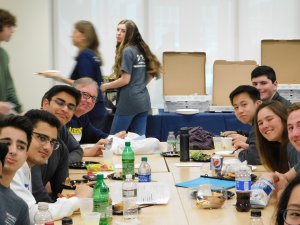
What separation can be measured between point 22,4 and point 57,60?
91cm

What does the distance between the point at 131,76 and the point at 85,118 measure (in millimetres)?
1233

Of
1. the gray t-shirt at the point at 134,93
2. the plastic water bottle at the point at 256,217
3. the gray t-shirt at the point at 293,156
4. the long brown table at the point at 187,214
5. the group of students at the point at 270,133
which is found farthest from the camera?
the gray t-shirt at the point at 134,93

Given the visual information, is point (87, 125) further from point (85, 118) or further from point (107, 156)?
point (107, 156)

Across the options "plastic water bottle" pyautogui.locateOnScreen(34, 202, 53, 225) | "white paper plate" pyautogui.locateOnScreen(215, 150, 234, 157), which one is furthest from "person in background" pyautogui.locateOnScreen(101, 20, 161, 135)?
"plastic water bottle" pyautogui.locateOnScreen(34, 202, 53, 225)

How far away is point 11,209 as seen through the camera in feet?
6.63

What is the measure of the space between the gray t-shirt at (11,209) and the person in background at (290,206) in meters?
1.04

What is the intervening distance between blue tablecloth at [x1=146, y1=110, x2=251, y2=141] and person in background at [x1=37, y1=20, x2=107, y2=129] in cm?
103

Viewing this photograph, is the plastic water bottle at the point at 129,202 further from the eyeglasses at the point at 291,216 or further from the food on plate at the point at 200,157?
the food on plate at the point at 200,157

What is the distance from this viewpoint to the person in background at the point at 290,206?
1.33 m

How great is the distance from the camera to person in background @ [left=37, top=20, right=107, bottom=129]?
16.6ft

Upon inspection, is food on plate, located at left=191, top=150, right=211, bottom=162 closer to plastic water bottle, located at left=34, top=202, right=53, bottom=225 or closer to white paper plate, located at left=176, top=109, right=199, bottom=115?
plastic water bottle, located at left=34, top=202, right=53, bottom=225

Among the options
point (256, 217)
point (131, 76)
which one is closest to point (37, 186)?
point (256, 217)

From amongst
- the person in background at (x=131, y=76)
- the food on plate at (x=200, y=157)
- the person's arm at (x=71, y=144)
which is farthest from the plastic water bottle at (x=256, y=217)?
the person in background at (x=131, y=76)

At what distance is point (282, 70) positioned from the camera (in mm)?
6492
